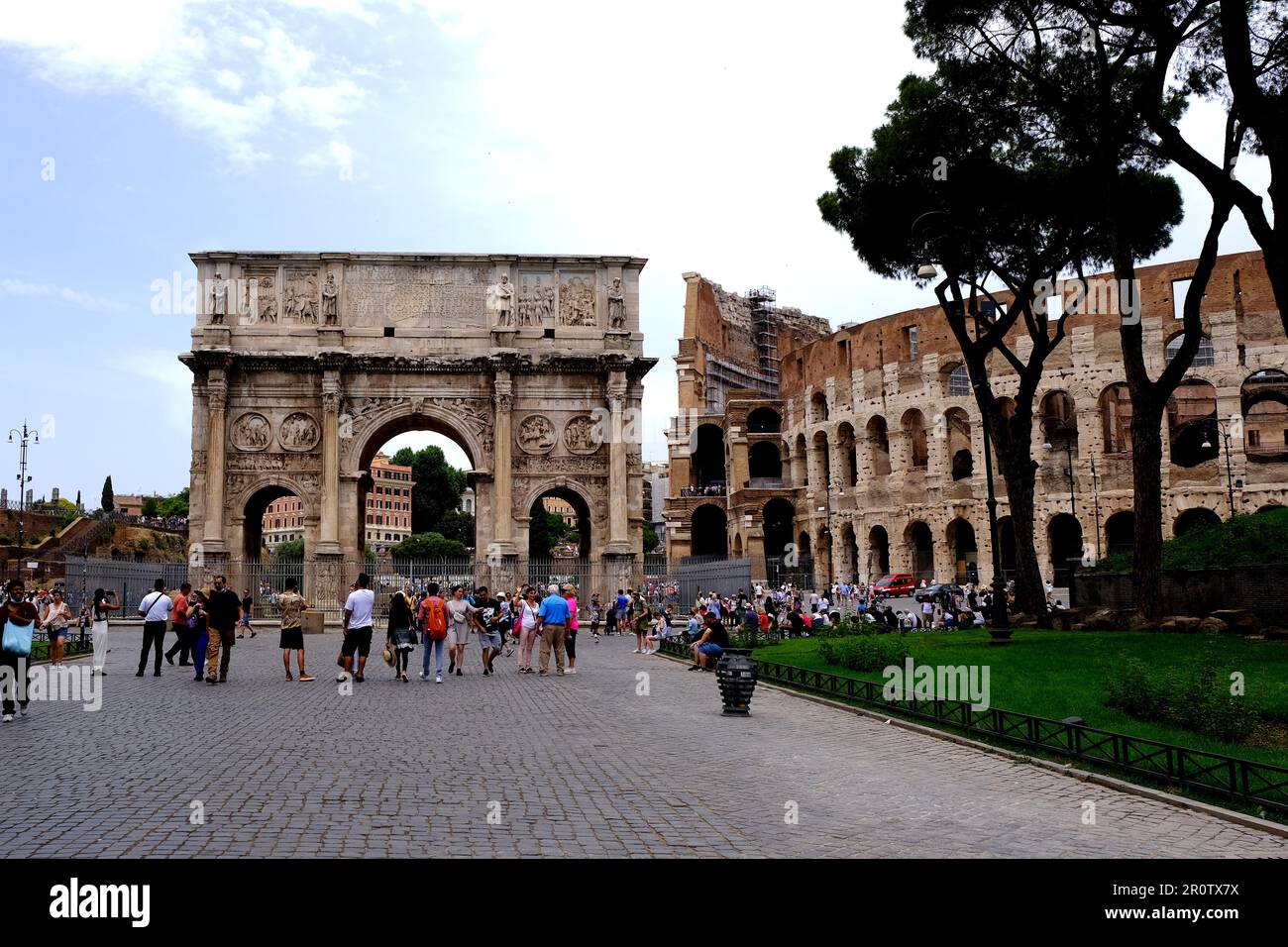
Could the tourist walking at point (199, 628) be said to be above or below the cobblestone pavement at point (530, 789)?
above

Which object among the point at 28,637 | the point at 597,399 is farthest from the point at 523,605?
the point at 597,399

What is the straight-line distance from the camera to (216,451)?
3259 centimetres

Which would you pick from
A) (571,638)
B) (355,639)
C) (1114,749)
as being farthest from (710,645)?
(1114,749)

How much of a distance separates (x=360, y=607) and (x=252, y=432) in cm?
2104

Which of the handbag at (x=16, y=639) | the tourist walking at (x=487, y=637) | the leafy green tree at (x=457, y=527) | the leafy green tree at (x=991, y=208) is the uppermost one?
the leafy green tree at (x=991, y=208)

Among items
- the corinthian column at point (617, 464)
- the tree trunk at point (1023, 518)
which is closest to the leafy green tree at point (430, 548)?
the corinthian column at point (617, 464)

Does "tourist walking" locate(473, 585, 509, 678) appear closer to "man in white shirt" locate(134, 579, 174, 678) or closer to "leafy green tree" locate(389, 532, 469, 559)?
"man in white shirt" locate(134, 579, 174, 678)

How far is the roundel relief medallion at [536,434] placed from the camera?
33.9 metres

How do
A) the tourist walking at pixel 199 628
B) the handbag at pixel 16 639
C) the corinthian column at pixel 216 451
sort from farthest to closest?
the corinthian column at pixel 216 451 < the tourist walking at pixel 199 628 < the handbag at pixel 16 639

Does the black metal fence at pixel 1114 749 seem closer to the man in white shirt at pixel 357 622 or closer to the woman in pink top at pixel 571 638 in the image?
the woman in pink top at pixel 571 638

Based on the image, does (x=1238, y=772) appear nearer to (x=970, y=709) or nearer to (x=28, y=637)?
(x=970, y=709)

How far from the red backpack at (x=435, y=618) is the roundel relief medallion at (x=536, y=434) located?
1859 cm

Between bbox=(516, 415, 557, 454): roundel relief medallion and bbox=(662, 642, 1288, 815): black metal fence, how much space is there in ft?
72.6

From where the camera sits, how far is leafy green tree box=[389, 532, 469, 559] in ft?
235
